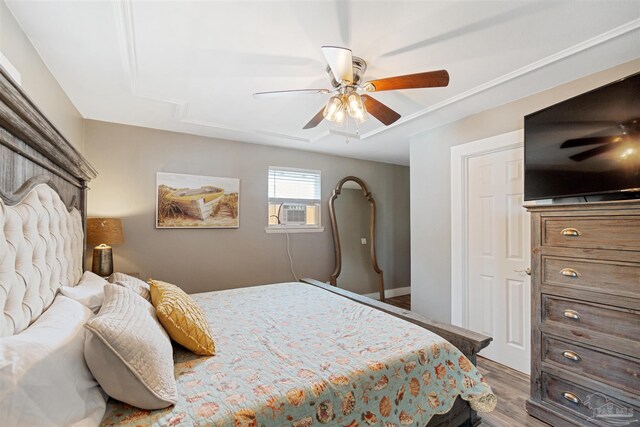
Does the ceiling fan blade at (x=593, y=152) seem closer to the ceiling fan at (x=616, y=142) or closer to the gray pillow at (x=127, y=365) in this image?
the ceiling fan at (x=616, y=142)

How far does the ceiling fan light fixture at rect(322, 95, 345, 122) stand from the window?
82.2 inches

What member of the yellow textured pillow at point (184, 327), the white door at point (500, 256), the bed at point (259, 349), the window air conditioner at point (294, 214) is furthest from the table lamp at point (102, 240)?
the white door at point (500, 256)

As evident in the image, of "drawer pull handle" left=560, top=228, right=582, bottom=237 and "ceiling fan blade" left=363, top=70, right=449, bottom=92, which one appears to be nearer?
"ceiling fan blade" left=363, top=70, right=449, bottom=92

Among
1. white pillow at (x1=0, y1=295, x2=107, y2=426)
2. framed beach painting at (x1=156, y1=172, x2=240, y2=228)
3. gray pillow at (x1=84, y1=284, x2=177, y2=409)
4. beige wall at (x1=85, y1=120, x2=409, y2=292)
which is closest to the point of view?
white pillow at (x1=0, y1=295, x2=107, y2=426)

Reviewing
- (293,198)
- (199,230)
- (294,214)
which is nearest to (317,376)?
(199,230)

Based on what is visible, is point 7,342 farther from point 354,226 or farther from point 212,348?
point 354,226

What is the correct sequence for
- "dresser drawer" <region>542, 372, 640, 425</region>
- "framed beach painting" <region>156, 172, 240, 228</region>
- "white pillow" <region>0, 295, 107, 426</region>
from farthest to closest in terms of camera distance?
"framed beach painting" <region>156, 172, 240, 228</region>, "dresser drawer" <region>542, 372, 640, 425</region>, "white pillow" <region>0, 295, 107, 426</region>

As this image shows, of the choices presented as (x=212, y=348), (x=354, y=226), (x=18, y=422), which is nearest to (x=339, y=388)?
(x=212, y=348)

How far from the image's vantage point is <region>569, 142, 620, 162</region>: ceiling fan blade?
168 centimetres

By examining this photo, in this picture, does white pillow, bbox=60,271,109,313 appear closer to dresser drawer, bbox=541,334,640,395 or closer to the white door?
dresser drawer, bbox=541,334,640,395

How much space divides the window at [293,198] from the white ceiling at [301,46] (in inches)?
57.4

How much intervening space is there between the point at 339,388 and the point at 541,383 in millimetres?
1602

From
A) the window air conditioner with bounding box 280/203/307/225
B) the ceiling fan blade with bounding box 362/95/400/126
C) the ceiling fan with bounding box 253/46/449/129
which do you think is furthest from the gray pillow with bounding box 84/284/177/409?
the window air conditioner with bounding box 280/203/307/225

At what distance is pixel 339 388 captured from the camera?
1.15 meters
